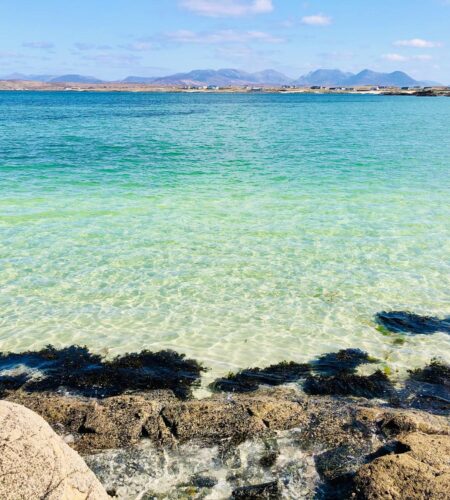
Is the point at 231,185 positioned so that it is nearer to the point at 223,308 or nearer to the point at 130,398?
the point at 223,308

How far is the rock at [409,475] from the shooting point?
5.24 meters

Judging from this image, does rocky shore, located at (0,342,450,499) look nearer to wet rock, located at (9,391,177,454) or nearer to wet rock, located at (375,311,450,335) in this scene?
wet rock, located at (9,391,177,454)

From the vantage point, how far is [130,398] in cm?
765

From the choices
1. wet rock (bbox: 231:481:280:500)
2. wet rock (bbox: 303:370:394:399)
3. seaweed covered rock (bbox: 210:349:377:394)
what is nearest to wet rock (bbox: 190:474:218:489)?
wet rock (bbox: 231:481:280:500)

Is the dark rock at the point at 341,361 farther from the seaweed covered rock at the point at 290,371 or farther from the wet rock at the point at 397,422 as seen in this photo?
the wet rock at the point at 397,422

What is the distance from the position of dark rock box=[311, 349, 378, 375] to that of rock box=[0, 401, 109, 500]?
5.17 metres

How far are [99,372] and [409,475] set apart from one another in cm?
568

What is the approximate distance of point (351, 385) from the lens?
8500 mm

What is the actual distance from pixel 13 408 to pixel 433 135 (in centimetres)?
5243

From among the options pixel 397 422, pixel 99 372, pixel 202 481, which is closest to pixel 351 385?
pixel 397 422

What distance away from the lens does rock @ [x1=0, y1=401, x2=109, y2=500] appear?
4430mm

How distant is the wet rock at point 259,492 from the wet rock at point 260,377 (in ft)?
7.85

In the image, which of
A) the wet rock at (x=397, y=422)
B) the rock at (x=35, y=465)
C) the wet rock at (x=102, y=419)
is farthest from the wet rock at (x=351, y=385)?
the rock at (x=35, y=465)

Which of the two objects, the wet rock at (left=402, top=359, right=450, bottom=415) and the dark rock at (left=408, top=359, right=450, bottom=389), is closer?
the wet rock at (left=402, top=359, right=450, bottom=415)
